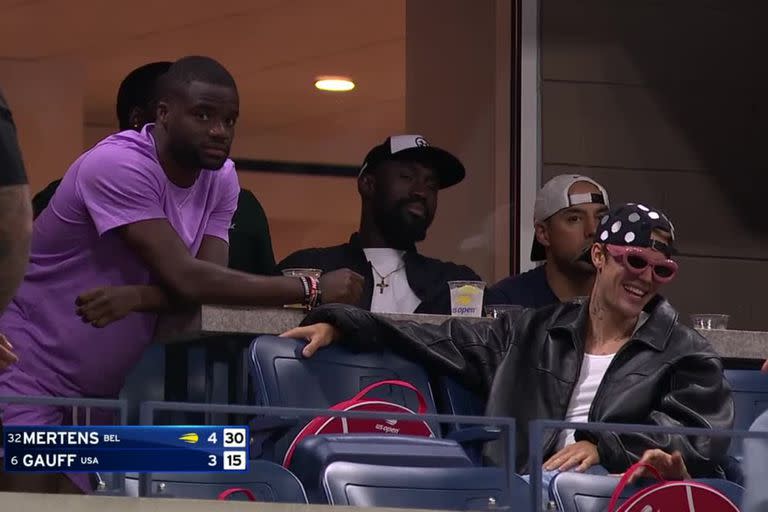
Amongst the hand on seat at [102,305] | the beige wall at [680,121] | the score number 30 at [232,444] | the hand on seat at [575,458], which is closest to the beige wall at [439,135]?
the beige wall at [680,121]

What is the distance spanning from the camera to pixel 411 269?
21.8 feet

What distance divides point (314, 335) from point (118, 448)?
1432 millimetres

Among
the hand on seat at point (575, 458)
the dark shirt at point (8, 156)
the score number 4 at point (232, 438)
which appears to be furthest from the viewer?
the hand on seat at point (575, 458)

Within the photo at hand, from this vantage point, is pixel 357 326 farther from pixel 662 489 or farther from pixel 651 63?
pixel 651 63

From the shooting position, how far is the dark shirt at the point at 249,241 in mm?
6324

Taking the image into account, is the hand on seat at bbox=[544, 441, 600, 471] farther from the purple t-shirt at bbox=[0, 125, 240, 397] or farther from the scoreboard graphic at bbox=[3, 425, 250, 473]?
the purple t-shirt at bbox=[0, 125, 240, 397]

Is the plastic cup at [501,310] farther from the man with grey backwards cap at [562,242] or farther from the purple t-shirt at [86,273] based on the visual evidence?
the purple t-shirt at [86,273]

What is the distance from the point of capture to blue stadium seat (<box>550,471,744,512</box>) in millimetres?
4445

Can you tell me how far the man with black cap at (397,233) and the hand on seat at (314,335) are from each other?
119 centimetres

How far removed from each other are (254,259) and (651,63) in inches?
118

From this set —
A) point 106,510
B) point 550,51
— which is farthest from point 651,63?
point 106,510

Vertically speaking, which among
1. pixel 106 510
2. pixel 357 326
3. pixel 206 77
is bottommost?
pixel 106 510

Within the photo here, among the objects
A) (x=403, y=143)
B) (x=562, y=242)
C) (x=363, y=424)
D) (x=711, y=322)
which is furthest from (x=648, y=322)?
(x=403, y=143)

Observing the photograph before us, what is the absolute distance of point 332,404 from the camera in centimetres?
530
